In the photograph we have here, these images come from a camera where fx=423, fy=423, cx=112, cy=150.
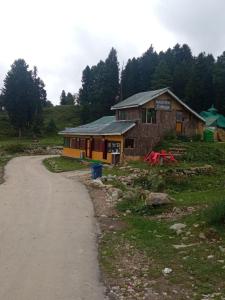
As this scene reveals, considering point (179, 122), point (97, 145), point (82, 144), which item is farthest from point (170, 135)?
point (82, 144)

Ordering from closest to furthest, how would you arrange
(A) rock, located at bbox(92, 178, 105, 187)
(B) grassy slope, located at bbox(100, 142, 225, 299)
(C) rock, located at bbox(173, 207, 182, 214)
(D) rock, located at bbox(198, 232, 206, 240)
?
(B) grassy slope, located at bbox(100, 142, 225, 299) < (D) rock, located at bbox(198, 232, 206, 240) < (C) rock, located at bbox(173, 207, 182, 214) < (A) rock, located at bbox(92, 178, 105, 187)

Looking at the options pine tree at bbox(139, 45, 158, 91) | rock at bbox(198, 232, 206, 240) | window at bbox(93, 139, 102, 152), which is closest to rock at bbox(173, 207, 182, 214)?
rock at bbox(198, 232, 206, 240)

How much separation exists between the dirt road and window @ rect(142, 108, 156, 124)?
775 inches

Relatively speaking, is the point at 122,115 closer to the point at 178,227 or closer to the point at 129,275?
the point at 178,227

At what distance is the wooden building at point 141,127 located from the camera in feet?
127

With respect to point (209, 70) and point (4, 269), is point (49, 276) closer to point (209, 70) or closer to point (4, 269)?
point (4, 269)

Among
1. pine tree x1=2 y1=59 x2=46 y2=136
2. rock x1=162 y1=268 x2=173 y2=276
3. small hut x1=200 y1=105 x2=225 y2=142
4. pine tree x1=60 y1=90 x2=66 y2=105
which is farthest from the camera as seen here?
pine tree x1=60 y1=90 x2=66 y2=105

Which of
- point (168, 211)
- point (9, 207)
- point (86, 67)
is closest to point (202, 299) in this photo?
point (168, 211)

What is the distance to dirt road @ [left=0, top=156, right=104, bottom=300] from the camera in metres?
8.43

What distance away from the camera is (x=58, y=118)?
323 ft

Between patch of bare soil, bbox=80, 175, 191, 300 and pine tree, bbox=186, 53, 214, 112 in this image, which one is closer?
patch of bare soil, bbox=80, 175, 191, 300

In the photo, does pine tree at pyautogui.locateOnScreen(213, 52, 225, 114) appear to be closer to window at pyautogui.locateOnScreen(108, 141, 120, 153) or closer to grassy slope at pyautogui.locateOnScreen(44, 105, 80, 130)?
window at pyautogui.locateOnScreen(108, 141, 120, 153)

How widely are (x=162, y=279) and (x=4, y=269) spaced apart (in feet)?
11.7

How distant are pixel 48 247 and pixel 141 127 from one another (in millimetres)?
28908
